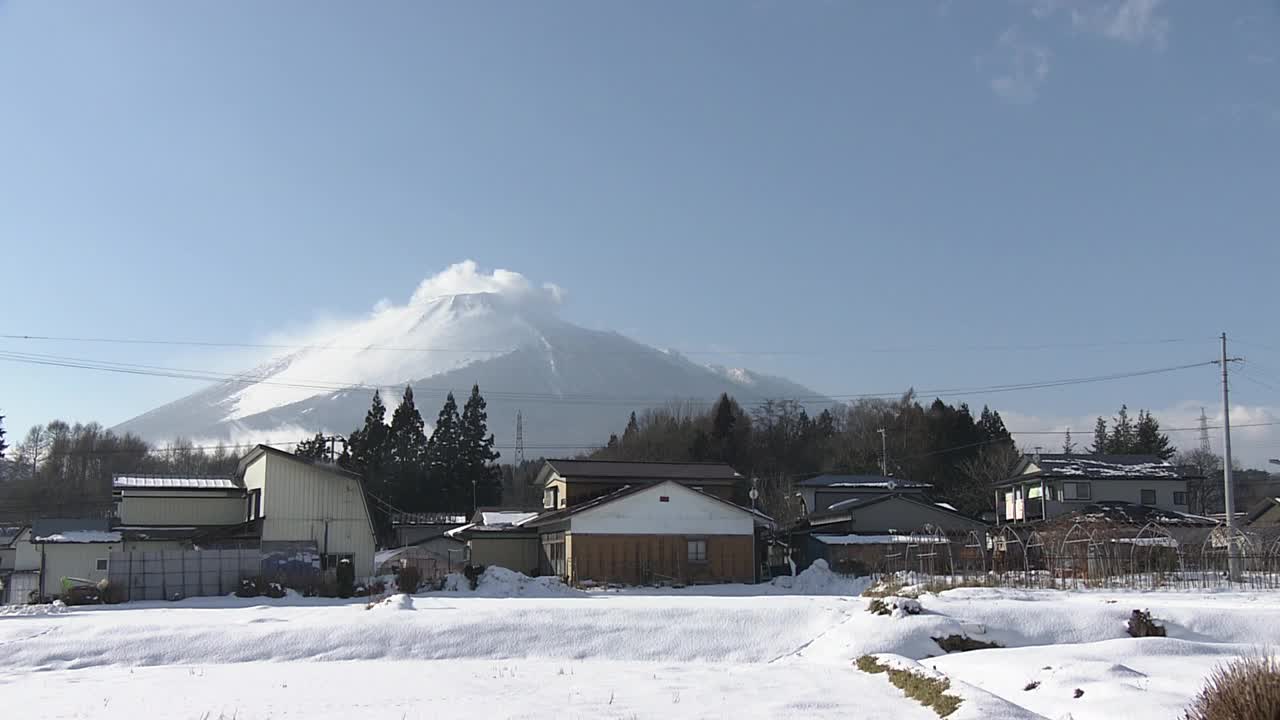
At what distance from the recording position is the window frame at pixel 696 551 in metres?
42.1

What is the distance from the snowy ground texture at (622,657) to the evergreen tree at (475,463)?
49.8 metres

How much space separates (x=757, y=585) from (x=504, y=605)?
57.8 feet

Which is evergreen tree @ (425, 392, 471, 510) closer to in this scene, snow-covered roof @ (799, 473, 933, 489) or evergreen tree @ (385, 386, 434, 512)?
evergreen tree @ (385, 386, 434, 512)


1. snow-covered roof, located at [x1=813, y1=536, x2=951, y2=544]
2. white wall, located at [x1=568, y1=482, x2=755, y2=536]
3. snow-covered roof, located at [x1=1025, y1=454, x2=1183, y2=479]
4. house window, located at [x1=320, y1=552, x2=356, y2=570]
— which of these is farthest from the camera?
snow-covered roof, located at [x1=1025, y1=454, x2=1183, y2=479]

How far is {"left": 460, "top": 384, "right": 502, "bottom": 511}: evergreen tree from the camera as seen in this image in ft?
251

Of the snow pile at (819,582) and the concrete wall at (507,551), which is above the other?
the concrete wall at (507,551)

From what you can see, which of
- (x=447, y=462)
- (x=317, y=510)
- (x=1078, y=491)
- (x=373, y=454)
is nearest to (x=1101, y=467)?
(x=1078, y=491)

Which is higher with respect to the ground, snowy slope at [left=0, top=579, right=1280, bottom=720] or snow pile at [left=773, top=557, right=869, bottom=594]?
snowy slope at [left=0, top=579, right=1280, bottom=720]

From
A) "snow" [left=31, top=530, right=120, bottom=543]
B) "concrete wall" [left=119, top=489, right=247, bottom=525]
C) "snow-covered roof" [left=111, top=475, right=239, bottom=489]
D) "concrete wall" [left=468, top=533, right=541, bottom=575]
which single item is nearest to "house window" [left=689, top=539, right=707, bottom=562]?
"concrete wall" [left=468, top=533, right=541, bottom=575]

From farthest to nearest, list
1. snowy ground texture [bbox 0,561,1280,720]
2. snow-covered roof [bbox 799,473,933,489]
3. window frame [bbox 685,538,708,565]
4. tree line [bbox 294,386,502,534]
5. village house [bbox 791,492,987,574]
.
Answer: tree line [bbox 294,386,502,534] < snow-covered roof [bbox 799,473,933,489] < village house [bbox 791,492,987,574] < window frame [bbox 685,538,708,565] < snowy ground texture [bbox 0,561,1280,720]

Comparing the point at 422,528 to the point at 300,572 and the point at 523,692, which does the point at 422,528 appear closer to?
the point at 300,572

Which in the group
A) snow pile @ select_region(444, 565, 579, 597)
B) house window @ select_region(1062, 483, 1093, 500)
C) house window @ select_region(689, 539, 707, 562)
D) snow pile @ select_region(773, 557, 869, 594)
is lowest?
snow pile @ select_region(773, 557, 869, 594)

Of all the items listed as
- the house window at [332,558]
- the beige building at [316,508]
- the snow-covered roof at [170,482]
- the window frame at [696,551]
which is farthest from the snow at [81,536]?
the window frame at [696,551]

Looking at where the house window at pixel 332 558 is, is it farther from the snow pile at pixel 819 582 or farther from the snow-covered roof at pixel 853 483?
the snow-covered roof at pixel 853 483
